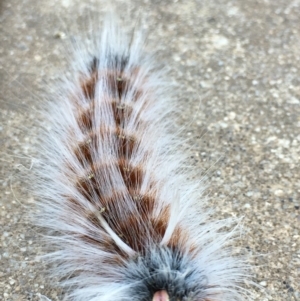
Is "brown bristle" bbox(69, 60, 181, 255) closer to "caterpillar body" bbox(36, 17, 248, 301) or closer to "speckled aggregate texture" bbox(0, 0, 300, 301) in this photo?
"caterpillar body" bbox(36, 17, 248, 301)

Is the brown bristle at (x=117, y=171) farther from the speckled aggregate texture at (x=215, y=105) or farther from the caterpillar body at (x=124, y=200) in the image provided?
the speckled aggregate texture at (x=215, y=105)

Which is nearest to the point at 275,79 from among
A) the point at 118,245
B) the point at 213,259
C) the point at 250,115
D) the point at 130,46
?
the point at 250,115

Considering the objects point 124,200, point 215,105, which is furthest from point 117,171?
point 215,105

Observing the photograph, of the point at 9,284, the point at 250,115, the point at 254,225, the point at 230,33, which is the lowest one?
the point at 9,284

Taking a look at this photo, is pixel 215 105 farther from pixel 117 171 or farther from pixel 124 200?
pixel 124 200

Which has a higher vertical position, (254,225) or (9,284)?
(254,225)

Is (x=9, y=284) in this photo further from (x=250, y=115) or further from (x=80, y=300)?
(x=250, y=115)

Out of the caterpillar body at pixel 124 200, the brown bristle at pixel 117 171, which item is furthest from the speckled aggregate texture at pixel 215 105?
the brown bristle at pixel 117 171
